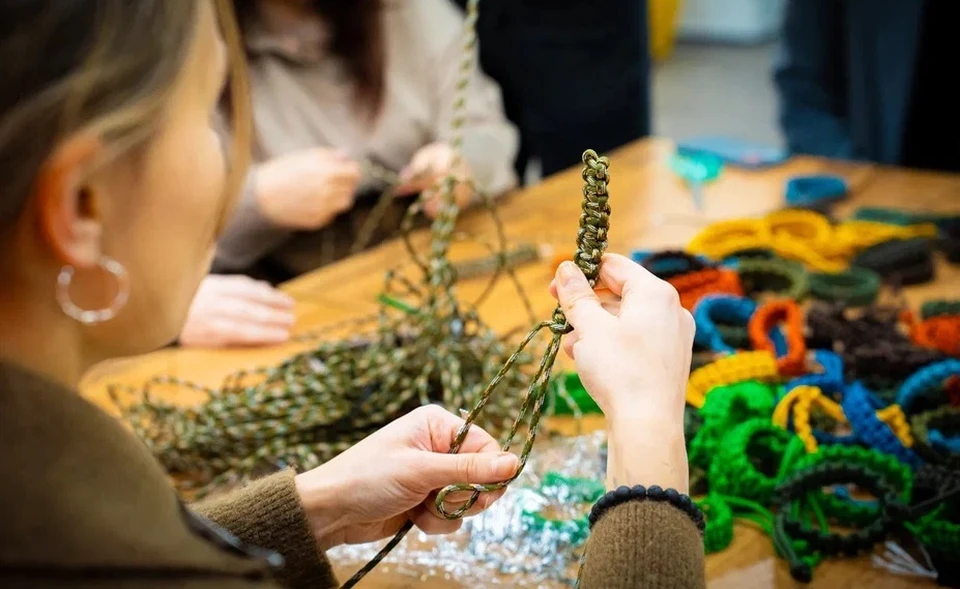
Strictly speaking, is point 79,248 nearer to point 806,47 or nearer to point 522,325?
point 522,325

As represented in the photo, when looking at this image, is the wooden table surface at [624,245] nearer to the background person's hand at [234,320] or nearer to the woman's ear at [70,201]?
the background person's hand at [234,320]

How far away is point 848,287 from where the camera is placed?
1092 mm

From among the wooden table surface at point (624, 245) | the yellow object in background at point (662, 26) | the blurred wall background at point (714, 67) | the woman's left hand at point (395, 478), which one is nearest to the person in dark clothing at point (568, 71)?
the wooden table surface at point (624, 245)

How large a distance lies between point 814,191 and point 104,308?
111 cm

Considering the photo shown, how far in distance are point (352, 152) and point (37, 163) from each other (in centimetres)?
109

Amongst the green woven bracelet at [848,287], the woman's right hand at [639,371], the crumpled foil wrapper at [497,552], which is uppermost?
the woman's right hand at [639,371]

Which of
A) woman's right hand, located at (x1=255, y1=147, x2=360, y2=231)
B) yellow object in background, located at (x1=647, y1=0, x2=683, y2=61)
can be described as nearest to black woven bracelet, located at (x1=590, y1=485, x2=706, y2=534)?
woman's right hand, located at (x1=255, y1=147, x2=360, y2=231)

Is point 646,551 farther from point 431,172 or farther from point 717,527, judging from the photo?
point 431,172

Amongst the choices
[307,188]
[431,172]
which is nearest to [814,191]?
[431,172]

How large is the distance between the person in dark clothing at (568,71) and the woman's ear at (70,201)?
4.50 ft

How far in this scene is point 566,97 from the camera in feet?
6.05

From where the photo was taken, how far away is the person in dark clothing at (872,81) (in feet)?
5.68

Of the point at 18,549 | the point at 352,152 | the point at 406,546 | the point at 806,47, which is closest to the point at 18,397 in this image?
the point at 18,549

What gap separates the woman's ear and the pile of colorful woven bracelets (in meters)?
0.47
